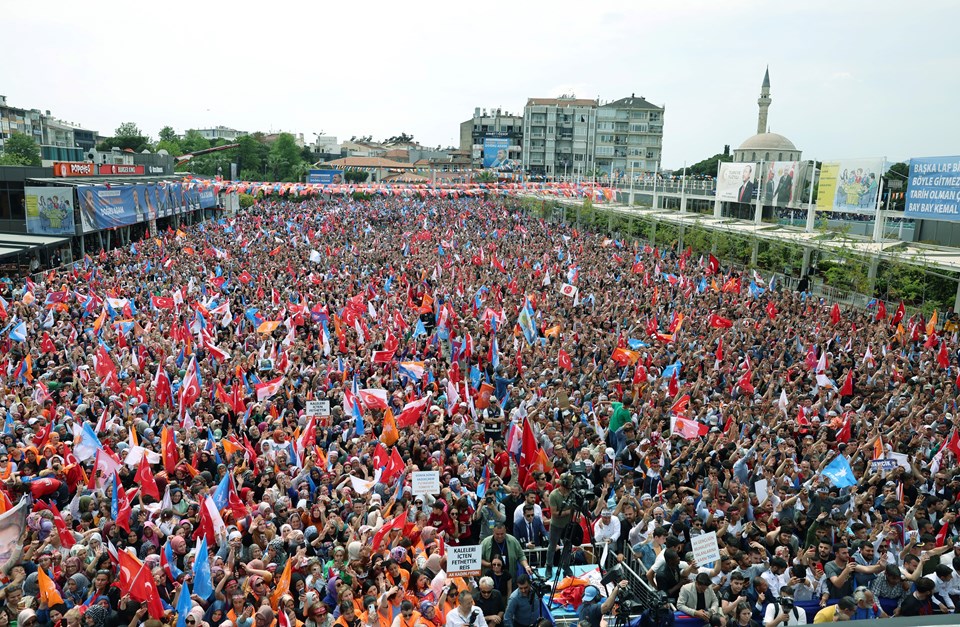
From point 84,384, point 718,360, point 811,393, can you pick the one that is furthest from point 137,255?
point 811,393

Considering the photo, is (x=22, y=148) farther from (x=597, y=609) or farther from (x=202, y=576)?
(x=597, y=609)

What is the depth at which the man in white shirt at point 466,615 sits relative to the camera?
658 cm

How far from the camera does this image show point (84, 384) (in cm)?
1400

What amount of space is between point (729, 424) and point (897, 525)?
3.38 m

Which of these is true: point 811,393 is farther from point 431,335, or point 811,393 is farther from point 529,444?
point 431,335

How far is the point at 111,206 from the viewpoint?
118ft

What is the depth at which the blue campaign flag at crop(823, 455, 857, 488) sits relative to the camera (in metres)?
9.75

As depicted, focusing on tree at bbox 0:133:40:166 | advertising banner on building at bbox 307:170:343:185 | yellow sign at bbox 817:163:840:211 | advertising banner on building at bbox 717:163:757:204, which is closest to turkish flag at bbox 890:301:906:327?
yellow sign at bbox 817:163:840:211

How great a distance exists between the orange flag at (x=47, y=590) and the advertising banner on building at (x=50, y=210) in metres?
28.9

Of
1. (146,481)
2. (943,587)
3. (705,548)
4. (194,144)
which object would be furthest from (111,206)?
(194,144)

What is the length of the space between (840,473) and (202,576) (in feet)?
24.3

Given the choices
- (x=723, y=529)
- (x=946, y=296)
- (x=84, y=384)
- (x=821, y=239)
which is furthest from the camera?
(x=821, y=239)

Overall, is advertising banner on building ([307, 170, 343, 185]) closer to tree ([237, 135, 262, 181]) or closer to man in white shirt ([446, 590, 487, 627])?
tree ([237, 135, 262, 181])

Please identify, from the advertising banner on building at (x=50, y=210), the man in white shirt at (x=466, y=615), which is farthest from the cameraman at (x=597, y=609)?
the advertising banner on building at (x=50, y=210)
